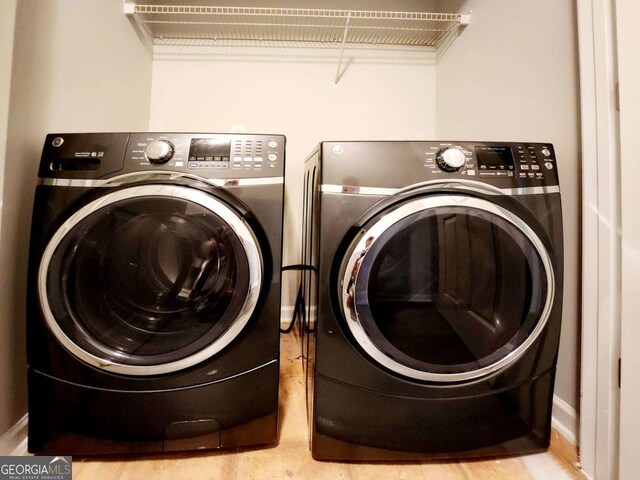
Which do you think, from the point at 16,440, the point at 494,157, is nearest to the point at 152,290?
the point at 16,440

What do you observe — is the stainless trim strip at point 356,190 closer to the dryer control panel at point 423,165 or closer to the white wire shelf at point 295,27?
the dryer control panel at point 423,165

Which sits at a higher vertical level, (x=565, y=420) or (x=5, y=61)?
(x=5, y=61)

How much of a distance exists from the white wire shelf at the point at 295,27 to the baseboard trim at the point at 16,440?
1.72 m

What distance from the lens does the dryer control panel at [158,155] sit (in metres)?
0.72

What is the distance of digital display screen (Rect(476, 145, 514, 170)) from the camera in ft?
2.42

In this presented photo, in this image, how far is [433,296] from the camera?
2.38 ft

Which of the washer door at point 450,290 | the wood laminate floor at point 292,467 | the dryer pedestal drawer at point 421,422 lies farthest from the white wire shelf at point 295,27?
the wood laminate floor at point 292,467

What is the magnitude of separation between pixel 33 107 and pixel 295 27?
1.24m

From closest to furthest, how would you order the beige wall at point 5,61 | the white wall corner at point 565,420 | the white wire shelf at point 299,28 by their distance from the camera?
the beige wall at point 5,61 < the white wall corner at point 565,420 < the white wire shelf at point 299,28

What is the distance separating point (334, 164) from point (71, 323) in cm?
78

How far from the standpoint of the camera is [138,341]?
0.72 metres

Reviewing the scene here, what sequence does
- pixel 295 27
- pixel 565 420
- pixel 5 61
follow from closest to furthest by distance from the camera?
pixel 5 61, pixel 565 420, pixel 295 27

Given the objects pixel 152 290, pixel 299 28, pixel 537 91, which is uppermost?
pixel 299 28

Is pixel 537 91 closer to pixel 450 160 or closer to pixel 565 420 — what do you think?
pixel 450 160
